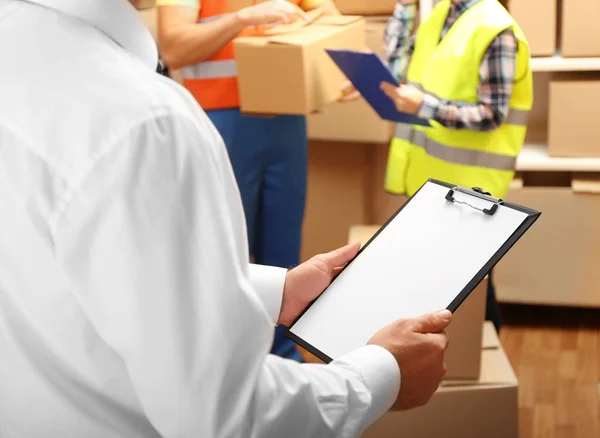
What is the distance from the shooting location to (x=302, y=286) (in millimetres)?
1258

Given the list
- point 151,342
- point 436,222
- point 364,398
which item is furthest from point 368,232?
point 151,342

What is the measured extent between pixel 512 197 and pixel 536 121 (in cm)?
41

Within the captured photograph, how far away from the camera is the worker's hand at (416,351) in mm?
1021

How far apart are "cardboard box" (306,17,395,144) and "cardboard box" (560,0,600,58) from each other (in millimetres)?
563

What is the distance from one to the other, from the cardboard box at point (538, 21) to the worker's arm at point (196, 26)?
75 centimetres

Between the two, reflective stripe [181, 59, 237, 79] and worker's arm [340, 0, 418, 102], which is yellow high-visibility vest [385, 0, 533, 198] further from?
reflective stripe [181, 59, 237, 79]

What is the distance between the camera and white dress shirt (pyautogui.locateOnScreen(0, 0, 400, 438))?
72cm

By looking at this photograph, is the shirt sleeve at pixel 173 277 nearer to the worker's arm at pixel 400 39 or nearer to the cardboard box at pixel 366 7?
the worker's arm at pixel 400 39

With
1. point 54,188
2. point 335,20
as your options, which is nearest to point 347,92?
point 335,20

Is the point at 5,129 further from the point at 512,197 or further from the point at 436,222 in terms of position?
the point at 512,197

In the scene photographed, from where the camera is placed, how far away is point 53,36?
0.77 m

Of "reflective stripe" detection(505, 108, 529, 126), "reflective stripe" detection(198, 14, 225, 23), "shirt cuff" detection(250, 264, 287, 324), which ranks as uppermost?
"reflective stripe" detection(198, 14, 225, 23)

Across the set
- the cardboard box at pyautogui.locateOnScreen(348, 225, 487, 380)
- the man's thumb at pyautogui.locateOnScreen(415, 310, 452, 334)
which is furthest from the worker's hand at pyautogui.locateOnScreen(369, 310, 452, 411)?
the cardboard box at pyautogui.locateOnScreen(348, 225, 487, 380)

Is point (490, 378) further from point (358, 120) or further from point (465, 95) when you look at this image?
point (358, 120)
